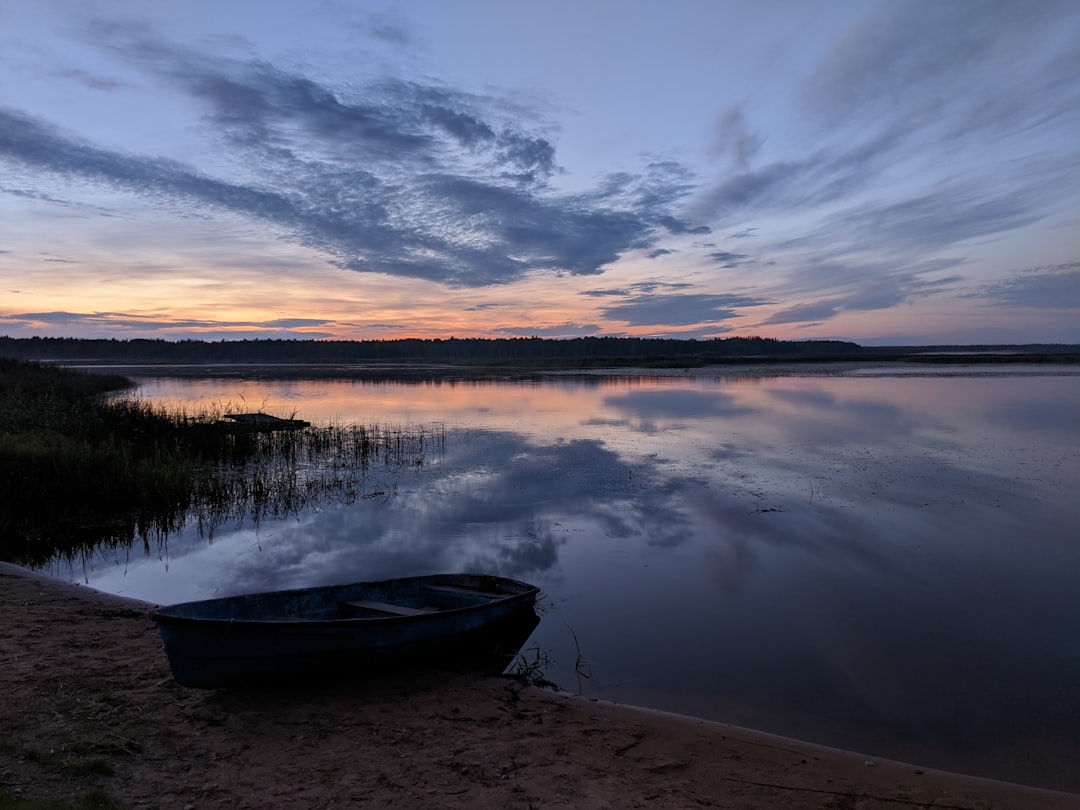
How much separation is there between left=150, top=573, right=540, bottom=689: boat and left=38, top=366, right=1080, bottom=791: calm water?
2.58 ft

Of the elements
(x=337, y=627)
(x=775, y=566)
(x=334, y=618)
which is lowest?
(x=775, y=566)

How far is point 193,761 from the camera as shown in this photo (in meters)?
4.58

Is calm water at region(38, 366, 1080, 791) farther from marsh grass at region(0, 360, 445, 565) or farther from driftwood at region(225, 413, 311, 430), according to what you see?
driftwood at region(225, 413, 311, 430)

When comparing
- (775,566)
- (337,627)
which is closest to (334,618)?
(337,627)

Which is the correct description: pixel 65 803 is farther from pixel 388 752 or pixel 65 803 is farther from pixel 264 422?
pixel 264 422

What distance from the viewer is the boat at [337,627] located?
526 cm

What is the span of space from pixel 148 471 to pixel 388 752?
1059 cm

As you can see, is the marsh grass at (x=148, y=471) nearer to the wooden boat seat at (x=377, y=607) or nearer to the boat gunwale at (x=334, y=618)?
the boat gunwale at (x=334, y=618)

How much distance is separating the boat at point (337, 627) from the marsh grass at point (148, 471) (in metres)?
5.52

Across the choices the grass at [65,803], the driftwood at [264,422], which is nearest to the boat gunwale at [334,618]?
the grass at [65,803]

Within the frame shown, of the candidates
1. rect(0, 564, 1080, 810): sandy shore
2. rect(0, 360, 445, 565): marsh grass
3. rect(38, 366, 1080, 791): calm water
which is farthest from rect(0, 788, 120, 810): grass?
rect(0, 360, 445, 565): marsh grass

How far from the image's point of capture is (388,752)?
16.0ft

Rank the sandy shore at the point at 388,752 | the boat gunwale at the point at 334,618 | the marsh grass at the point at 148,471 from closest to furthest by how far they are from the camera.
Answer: the sandy shore at the point at 388,752
the boat gunwale at the point at 334,618
the marsh grass at the point at 148,471

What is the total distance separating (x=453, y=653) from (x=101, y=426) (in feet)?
49.8
